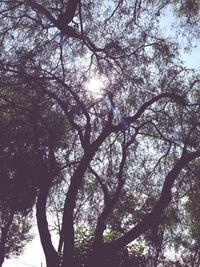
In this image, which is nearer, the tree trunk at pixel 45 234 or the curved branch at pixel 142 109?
the tree trunk at pixel 45 234

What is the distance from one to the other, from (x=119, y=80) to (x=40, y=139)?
152 inches

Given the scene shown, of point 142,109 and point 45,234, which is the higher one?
point 142,109

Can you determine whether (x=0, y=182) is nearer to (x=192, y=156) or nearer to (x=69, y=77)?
(x=69, y=77)

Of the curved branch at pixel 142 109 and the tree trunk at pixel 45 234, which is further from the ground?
the curved branch at pixel 142 109

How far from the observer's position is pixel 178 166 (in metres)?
12.9

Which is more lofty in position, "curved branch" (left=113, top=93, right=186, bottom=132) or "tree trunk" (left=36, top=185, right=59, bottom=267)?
"curved branch" (left=113, top=93, right=186, bottom=132)

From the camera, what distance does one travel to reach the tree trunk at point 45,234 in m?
12.4

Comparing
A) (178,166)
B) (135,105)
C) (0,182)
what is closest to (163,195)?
(178,166)

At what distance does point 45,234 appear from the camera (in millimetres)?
12695

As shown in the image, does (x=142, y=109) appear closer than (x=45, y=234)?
No

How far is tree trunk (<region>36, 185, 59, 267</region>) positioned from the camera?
1236cm

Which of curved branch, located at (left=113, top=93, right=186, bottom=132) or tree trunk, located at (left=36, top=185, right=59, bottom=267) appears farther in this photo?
curved branch, located at (left=113, top=93, right=186, bottom=132)

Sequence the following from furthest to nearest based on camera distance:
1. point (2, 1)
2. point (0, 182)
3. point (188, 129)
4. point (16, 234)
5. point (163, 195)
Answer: point (16, 234), point (0, 182), point (188, 129), point (2, 1), point (163, 195)

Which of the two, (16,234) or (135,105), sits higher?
(16,234)
